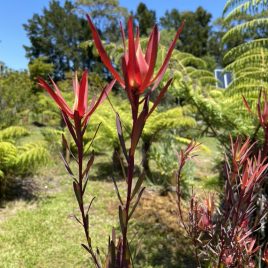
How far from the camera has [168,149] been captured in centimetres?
670

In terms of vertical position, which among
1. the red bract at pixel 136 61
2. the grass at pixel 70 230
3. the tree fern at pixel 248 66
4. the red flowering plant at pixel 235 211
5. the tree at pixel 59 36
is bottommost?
the grass at pixel 70 230

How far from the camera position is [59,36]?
33875mm

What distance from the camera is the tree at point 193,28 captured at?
33.4 metres

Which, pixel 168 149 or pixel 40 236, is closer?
pixel 40 236

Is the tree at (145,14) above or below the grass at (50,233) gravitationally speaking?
above

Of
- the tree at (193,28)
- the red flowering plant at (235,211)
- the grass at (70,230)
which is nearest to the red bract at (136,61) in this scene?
the red flowering plant at (235,211)

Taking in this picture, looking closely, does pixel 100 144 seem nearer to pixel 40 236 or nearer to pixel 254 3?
pixel 40 236

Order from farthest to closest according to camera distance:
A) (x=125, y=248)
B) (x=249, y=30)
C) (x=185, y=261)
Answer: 1. (x=249, y=30)
2. (x=185, y=261)
3. (x=125, y=248)

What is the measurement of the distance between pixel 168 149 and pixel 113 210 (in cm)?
185

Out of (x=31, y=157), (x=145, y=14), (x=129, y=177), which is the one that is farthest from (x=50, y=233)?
(x=145, y=14)

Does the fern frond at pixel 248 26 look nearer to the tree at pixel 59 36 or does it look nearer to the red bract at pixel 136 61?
the red bract at pixel 136 61

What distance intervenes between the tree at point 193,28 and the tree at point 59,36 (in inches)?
312

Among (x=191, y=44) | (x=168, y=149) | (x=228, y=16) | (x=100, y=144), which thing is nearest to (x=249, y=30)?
(x=228, y=16)

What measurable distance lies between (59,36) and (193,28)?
11711 mm
